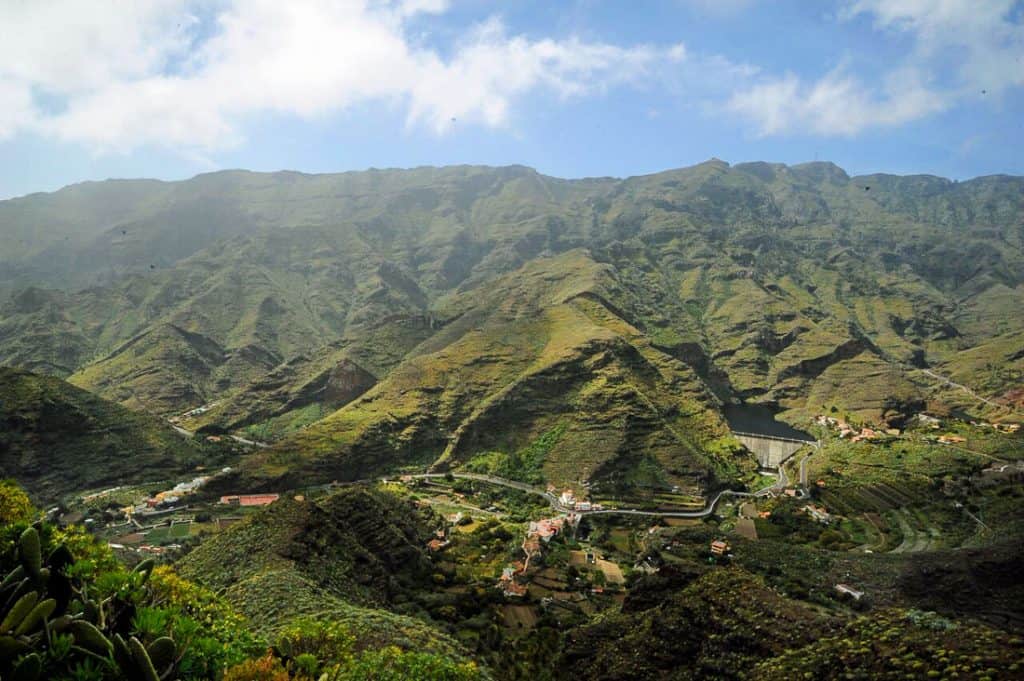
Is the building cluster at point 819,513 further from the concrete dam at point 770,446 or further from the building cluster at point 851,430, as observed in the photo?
the building cluster at point 851,430

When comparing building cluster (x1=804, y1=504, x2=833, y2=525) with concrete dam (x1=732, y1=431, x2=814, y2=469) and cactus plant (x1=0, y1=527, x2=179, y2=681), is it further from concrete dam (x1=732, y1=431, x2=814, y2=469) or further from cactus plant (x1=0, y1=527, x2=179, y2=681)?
cactus plant (x1=0, y1=527, x2=179, y2=681)

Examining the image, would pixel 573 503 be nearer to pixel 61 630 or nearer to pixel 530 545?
pixel 530 545

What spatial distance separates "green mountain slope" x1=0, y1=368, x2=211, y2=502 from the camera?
3684 inches

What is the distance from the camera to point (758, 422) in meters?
154

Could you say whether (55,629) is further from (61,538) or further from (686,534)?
(686,534)

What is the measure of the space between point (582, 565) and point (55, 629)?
6369 centimetres

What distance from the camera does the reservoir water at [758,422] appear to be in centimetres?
14388

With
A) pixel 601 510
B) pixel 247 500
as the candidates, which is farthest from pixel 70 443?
pixel 601 510

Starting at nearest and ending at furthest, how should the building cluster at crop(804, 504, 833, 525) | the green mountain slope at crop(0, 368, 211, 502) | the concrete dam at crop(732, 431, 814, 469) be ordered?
1. the building cluster at crop(804, 504, 833, 525)
2. the green mountain slope at crop(0, 368, 211, 502)
3. the concrete dam at crop(732, 431, 814, 469)

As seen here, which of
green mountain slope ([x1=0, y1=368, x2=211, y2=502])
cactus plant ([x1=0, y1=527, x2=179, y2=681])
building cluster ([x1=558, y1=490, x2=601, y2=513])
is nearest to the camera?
cactus plant ([x1=0, y1=527, x2=179, y2=681])

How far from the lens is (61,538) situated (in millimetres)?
18031

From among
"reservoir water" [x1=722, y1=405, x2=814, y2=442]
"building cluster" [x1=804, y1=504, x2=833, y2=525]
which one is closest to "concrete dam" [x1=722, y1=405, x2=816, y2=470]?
"reservoir water" [x1=722, y1=405, x2=814, y2=442]

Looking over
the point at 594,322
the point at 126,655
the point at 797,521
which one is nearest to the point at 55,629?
the point at 126,655

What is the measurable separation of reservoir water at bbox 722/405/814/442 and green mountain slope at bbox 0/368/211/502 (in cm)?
12190
